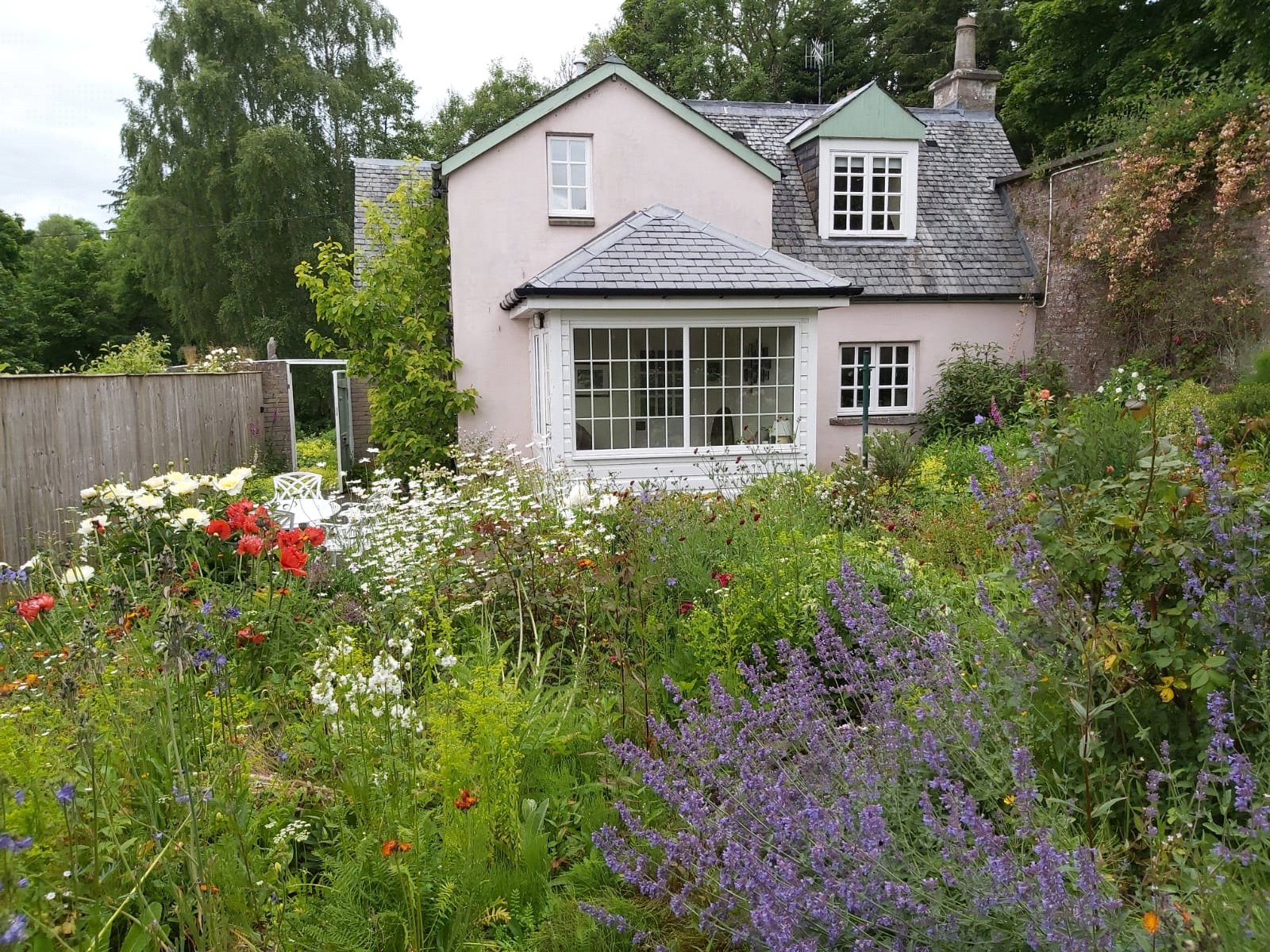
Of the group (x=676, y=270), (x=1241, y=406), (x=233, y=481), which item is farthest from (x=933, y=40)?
(x=233, y=481)

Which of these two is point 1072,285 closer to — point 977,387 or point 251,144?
point 977,387

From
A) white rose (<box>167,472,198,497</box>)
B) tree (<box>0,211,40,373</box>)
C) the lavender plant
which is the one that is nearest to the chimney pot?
white rose (<box>167,472,198,497</box>)

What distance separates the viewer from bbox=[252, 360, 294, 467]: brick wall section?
47.2ft

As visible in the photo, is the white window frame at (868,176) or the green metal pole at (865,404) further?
the white window frame at (868,176)

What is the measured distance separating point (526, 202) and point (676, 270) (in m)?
3.01

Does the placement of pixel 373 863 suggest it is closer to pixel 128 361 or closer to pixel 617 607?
pixel 617 607

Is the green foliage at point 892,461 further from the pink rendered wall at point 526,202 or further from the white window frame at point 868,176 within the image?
the white window frame at point 868,176

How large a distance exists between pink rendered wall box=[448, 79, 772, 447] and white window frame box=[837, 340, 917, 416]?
136 inches

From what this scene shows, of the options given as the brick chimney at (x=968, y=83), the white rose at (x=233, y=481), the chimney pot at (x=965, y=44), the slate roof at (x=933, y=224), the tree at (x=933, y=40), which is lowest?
the white rose at (x=233, y=481)

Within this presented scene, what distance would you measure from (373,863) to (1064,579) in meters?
2.19

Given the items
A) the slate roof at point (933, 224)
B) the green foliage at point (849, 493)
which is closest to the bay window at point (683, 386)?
the green foliage at point (849, 493)

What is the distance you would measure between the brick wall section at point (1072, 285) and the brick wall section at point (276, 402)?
498 inches

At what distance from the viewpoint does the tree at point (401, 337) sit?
11352mm

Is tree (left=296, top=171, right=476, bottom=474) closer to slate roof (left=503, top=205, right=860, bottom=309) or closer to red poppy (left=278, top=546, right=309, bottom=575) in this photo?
slate roof (left=503, top=205, right=860, bottom=309)
